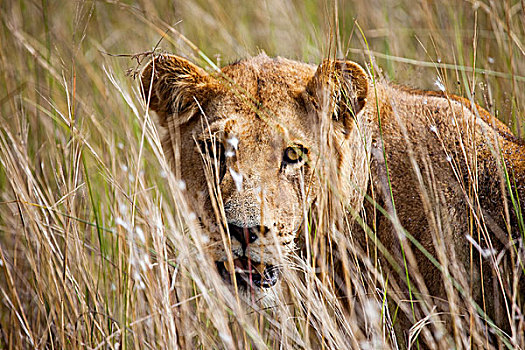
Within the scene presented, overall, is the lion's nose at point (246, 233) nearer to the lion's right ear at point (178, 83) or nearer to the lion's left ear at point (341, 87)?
the lion's left ear at point (341, 87)

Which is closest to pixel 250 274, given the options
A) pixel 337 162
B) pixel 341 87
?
pixel 337 162

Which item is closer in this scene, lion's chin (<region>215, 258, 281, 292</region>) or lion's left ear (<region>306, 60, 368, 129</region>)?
lion's chin (<region>215, 258, 281, 292</region>)

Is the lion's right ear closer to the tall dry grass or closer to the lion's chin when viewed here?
the tall dry grass

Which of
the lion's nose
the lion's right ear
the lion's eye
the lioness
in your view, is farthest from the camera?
the lion's right ear

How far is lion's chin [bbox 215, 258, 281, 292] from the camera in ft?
9.12

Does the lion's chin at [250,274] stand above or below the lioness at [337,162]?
below

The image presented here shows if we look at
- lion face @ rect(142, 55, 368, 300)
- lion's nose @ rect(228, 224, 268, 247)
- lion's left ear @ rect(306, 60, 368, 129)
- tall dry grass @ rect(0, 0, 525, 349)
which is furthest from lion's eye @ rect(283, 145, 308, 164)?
lion's nose @ rect(228, 224, 268, 247)

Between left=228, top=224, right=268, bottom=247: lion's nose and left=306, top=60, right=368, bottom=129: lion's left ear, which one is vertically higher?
left=306, top=60, right=368, bottom=129: lion's left ear

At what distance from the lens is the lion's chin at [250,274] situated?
9.12 feet

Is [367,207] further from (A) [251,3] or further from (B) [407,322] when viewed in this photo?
(A) [251,3]

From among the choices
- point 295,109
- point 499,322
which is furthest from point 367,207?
point 499,322

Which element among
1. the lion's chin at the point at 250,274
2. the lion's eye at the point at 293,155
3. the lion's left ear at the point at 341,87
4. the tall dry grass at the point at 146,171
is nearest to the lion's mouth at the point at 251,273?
the lion's chin at the point at 250,274

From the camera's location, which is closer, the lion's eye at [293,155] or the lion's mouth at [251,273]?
the lion's mouth at [251,273]

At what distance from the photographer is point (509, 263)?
304 cm
